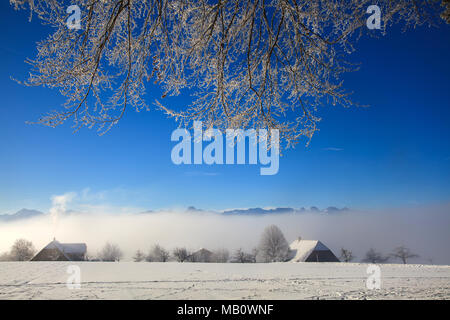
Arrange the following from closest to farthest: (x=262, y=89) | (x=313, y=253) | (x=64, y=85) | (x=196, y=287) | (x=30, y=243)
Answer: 1. (x=64, y=85)
2. (x=262, y=89)
3. (x=196, y=287)
4. (x=313, y=253)
5. (x=30, y=243)

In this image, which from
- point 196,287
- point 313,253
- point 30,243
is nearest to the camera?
point 196,287

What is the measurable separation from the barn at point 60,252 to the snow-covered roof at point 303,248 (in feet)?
84.8

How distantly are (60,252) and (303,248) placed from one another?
27540 millimetres

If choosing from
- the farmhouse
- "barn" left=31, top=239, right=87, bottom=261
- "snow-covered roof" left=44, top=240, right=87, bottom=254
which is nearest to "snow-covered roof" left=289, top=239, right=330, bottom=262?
the farmhouse

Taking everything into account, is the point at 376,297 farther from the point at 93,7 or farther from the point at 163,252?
the point at 163,252

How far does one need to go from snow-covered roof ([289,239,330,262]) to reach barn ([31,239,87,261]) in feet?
84.8

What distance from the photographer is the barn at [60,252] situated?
83.8 ft

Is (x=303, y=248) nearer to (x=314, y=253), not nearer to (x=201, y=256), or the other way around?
(x=314, y=253)

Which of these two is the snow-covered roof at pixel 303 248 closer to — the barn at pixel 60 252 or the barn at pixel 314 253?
the barn at pixel 314 253

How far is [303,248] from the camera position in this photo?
31.2 meters

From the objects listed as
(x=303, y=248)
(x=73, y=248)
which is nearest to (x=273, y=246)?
(x=303, y=248)
